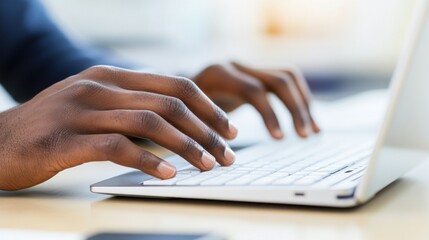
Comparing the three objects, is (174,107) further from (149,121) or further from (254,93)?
(254,93)

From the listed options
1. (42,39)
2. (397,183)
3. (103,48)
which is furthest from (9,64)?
(103,48)

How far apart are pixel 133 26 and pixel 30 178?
109 inches

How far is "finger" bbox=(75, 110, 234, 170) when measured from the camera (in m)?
0.70

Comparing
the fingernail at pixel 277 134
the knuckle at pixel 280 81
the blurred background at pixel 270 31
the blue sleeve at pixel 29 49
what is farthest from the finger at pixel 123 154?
the blurred background at pixel 270 31

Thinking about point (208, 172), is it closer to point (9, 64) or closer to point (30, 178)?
point (30, 178)

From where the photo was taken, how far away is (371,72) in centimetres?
348

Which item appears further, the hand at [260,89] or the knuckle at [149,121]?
A: the hand at [260,89]

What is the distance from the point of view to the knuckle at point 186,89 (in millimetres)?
752

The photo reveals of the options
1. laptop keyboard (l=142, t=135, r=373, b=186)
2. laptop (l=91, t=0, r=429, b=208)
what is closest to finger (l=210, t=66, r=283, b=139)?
laptop keyboard (l=142, t=135, r=373, b=186)

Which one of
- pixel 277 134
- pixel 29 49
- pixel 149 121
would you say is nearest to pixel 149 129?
pixel 149 121

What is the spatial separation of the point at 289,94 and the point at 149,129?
1.68 feet

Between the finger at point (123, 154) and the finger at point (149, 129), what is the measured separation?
0.6 inches

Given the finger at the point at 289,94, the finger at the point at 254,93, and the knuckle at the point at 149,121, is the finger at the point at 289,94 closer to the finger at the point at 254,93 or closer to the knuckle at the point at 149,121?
the finger at the point at 254,93

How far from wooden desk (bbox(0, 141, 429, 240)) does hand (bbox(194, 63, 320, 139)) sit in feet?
1.36
